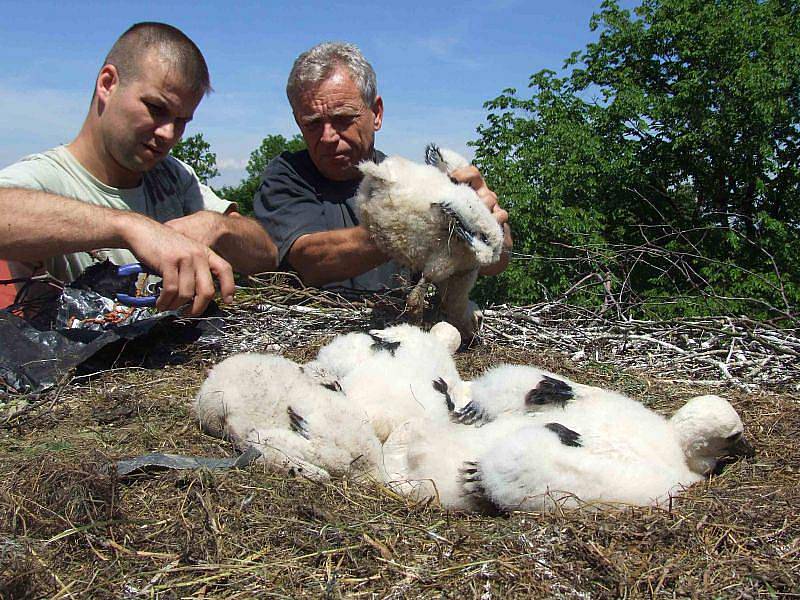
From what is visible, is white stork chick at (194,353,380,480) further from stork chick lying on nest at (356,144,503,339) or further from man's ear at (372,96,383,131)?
man's ear at (372,96,383,131)

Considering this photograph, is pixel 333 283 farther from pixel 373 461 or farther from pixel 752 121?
pixel 752 121

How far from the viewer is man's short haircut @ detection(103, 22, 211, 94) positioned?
13.5 feet

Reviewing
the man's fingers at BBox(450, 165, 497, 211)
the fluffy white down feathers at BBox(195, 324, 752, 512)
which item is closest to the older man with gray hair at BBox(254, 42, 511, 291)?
the man's fingers at BBox(450, 165, 497, 211)

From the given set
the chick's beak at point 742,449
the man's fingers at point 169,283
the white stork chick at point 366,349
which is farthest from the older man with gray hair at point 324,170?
the chick's beak at point 742,449

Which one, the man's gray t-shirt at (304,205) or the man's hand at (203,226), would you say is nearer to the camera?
the man's hand at (203,226)

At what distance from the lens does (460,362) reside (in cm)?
345

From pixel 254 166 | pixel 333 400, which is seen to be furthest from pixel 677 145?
pixel 333 400

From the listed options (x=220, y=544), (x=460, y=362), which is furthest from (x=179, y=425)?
(x=460, y=362)

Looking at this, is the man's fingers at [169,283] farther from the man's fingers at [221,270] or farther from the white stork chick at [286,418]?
the white stork chick at [286,418]

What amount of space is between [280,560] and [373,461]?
70 centimetres

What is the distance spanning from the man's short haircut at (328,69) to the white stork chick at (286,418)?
265 centimetres

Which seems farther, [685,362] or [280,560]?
[685,362]

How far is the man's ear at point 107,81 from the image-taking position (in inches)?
163

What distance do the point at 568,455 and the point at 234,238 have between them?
8.66ft
